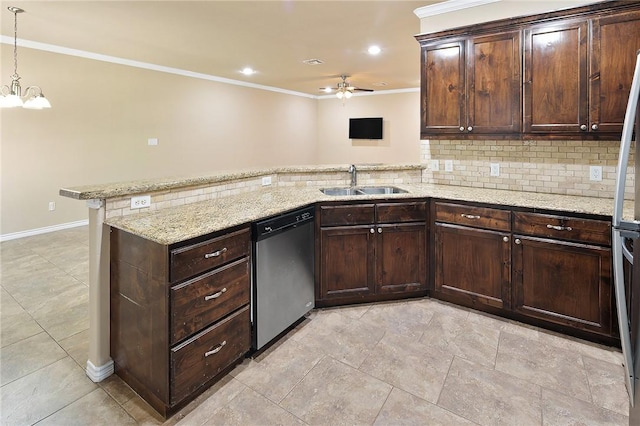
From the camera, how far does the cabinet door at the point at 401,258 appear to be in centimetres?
285

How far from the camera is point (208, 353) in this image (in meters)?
1.86

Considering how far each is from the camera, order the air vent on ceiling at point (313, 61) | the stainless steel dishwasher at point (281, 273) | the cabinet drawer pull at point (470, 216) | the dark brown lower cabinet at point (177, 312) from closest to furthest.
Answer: the dark brown lower cabinet at point (177, 312) < the stainless steel dishwasher at point (281, 273) < the cabinet drawer pull at point (470, 216) < the air vent on ceiling at point (313, 61)

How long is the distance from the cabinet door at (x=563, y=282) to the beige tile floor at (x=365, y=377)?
166 mm

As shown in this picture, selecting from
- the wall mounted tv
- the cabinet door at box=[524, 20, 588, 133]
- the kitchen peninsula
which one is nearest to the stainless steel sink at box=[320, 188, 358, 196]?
the kitchen peninsula

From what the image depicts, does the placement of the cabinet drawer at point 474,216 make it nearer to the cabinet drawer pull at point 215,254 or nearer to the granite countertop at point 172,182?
the granite countertop at point 172,182

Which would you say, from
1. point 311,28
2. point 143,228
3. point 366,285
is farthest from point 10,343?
point 311,28

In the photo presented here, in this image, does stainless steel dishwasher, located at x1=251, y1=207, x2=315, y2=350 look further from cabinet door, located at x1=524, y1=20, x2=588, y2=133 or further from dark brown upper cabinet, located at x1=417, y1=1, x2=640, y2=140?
cabinet door, located at x1=524, y1=20, x2=588, y2=133

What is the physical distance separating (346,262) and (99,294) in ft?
5.50

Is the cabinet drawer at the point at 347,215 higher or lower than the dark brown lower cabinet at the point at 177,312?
higher

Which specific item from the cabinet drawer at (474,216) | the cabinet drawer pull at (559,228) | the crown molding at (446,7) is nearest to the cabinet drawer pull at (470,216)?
the cabinet drawer at (474,216)

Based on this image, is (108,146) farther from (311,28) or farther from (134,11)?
(311,28)

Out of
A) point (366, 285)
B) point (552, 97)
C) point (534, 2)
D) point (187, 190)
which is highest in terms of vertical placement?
point (534, 2)

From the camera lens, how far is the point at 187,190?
7.96 ft

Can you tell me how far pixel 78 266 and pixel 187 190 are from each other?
2.34 m
